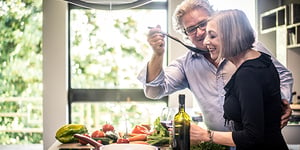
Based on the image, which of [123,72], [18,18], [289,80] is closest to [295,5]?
[289,80]

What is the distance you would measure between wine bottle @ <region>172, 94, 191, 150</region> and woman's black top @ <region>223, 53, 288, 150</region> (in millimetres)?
137

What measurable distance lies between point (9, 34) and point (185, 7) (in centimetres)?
278

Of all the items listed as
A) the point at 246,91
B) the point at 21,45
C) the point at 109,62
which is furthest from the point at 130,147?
the point at 21,45

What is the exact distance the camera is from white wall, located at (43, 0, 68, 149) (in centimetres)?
339

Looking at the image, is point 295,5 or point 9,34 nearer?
point 295,5

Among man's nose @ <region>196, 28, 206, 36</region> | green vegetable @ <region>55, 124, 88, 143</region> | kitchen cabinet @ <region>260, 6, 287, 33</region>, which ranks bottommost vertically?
green vegetable @ <region>55, 124, 88, 143</region>

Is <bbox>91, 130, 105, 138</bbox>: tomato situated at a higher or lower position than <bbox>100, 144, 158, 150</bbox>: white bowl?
lower

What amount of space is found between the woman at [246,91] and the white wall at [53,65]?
2.32 meters

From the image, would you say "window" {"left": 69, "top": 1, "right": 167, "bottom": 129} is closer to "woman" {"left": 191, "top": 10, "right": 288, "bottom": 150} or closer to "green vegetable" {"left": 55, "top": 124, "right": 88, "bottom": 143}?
"green vegetable" {"left": 55, "top": 124, "right": 88, "bottom": 143}

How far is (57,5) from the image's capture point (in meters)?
3.39

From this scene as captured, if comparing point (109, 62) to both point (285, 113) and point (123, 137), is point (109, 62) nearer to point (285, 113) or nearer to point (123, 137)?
point (123, 137)

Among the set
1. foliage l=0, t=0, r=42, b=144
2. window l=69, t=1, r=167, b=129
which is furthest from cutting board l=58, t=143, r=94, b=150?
foliage l=0, t=0, r=42, b=144

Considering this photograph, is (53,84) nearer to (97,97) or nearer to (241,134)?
(97,97)

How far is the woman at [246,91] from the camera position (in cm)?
116
